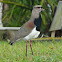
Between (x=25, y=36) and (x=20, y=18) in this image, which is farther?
(x=20, y=18)

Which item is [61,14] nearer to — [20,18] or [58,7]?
[58,7]

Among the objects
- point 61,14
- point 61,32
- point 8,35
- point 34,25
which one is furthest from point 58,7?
point 34,25

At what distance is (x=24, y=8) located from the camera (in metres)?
7.64

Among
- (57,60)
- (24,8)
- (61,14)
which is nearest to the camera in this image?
(57,60)

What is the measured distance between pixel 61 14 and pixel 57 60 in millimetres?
3767

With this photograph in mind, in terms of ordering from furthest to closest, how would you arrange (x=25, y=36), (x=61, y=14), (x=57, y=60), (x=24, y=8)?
(x=24, y=8) → (x=61, y=14) → (x=25, y=36) → (x=57, y=60)

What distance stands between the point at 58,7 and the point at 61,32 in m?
1.14

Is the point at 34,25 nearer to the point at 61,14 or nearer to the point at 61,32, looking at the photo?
the point at 61,14

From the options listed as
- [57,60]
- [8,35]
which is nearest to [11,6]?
[8,35]

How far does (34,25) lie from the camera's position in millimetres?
Answer: 3842

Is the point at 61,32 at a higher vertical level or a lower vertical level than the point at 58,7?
lower

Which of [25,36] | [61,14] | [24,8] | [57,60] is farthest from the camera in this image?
[24,8]

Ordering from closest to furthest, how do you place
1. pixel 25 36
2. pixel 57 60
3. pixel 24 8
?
pixel 57 60, pixel 25 36, pixel 24 8

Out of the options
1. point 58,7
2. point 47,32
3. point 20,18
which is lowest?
point 47,32
